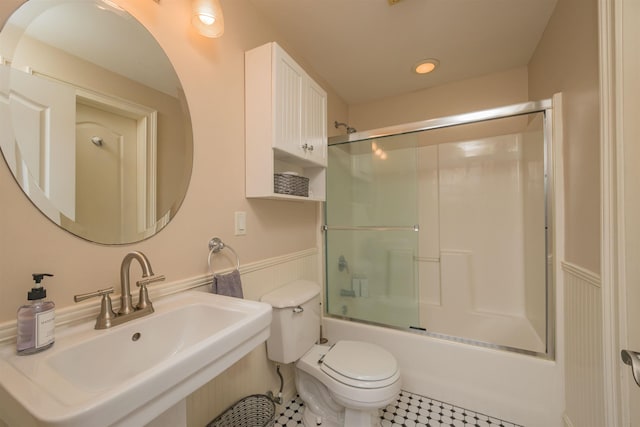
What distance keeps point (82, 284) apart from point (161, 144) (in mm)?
543

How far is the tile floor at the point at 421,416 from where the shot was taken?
56.9 inches

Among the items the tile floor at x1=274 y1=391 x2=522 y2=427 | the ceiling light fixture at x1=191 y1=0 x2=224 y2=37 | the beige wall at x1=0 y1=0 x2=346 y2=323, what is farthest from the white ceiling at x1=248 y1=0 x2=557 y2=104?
the tile floor at x1=274 y1=391 x2=522 y2=427

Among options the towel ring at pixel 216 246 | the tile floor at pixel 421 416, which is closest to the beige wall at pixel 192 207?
the towel ring at pixel 216 246

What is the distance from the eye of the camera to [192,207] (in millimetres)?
1094

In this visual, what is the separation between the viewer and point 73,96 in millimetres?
767

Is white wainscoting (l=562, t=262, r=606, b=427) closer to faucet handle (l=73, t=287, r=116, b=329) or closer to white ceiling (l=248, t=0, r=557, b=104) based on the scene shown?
white ceiling (l=248, t=0, r=557, b=104)

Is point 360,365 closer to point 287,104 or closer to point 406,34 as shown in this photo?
point 287,104

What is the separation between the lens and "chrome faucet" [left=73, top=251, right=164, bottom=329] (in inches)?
29.9

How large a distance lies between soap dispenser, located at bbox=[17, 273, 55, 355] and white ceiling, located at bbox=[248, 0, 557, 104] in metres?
1.64

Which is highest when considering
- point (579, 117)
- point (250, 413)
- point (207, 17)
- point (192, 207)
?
point (207, 17)

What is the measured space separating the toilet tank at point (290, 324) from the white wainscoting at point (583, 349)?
50.3 inches

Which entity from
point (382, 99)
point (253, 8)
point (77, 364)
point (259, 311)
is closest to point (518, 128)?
point (382, 99)

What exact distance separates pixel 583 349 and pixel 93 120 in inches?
85.5

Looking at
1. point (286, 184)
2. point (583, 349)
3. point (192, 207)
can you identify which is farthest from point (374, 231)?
point (192, 207)
